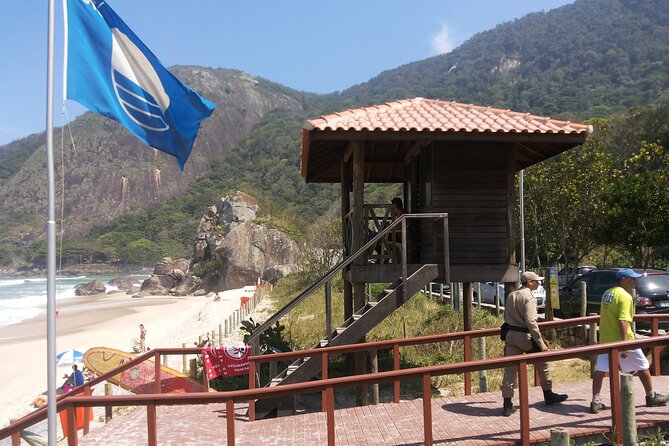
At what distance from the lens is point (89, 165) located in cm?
14762

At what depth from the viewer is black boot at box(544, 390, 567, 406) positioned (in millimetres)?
6422

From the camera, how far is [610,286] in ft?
47.8

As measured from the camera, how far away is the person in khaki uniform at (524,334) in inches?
244

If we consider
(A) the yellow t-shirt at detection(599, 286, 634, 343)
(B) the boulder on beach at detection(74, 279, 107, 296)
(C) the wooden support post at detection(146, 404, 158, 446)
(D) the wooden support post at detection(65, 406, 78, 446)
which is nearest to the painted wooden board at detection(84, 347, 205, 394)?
(D) the wooden support post at detection(65, 406, 78, 446)

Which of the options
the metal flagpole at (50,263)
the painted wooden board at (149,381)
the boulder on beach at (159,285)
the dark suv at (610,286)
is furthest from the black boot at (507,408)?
the boulder on beach at (159,285)

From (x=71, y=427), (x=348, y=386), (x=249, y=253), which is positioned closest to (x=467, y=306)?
(x=348, y=386)

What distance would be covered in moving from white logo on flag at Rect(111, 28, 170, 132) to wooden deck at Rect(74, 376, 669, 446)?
11.6ft

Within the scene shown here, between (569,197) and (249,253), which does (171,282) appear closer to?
(249,253)

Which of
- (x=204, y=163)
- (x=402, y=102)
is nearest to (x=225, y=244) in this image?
(x=402, y=102)

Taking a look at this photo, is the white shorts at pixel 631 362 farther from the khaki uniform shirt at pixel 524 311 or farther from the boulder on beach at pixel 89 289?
the boulder on beach at pixel 89 289

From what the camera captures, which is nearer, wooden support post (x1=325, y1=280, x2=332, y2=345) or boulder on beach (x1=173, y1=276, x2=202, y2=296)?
wooden support post (x1=325, y1=280, x2=332, y2=345)

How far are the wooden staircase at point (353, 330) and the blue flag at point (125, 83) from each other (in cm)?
365

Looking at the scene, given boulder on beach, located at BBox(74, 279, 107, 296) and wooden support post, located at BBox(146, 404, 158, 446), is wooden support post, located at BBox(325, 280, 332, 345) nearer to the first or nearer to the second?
wooden support post, located at BBox(146, 404, 158, 446)

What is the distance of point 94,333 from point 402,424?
29766mm
